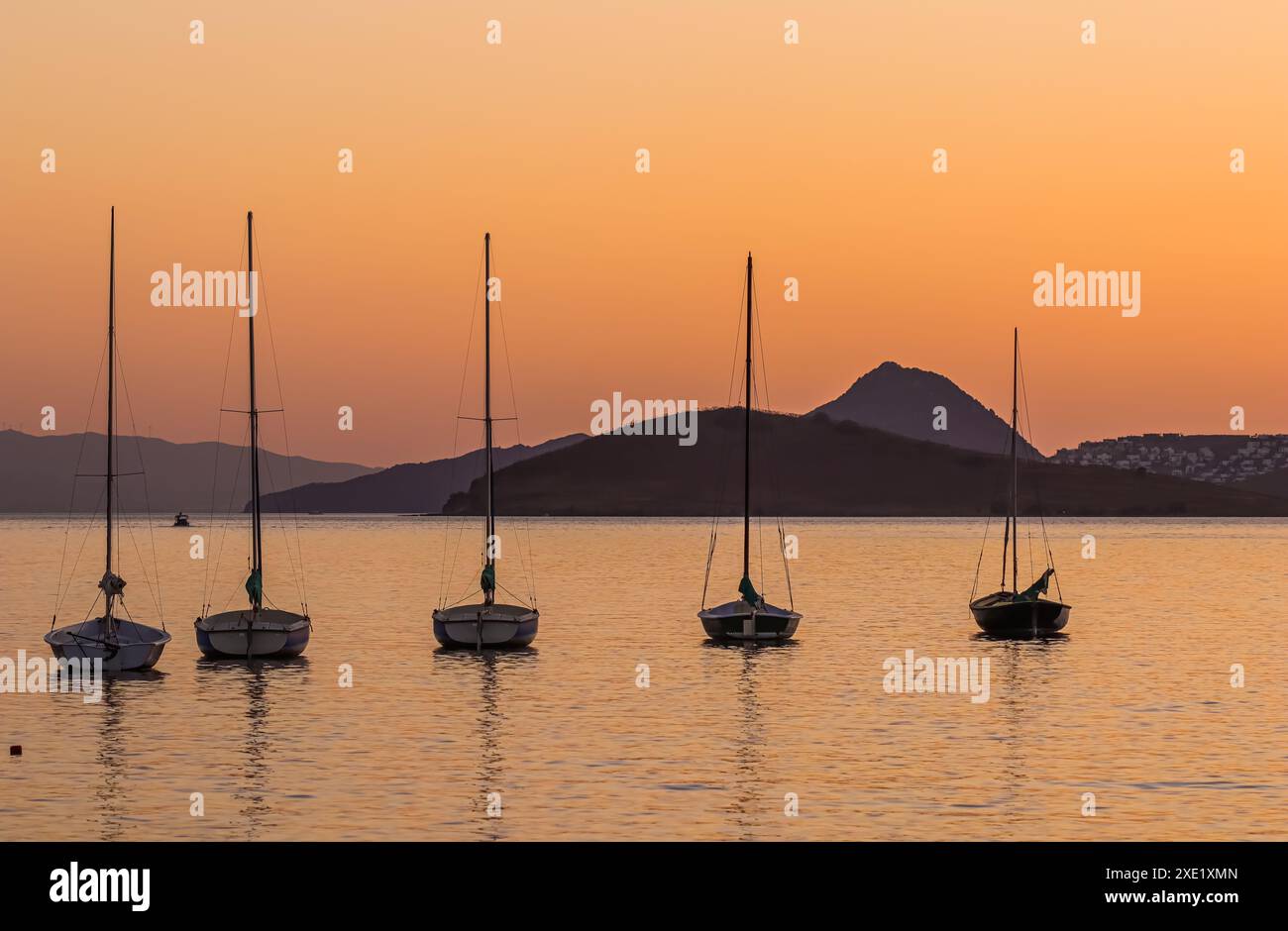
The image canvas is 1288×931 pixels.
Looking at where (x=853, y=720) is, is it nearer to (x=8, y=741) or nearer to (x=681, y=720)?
(x=681, y=720)

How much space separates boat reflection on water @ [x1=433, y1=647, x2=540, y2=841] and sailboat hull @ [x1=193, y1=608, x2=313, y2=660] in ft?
19.7

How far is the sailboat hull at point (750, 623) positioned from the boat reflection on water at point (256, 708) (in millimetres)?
17786

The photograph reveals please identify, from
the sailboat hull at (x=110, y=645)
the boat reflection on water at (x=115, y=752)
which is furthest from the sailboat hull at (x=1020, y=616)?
the boat reflection on water at (x=115, y=752)

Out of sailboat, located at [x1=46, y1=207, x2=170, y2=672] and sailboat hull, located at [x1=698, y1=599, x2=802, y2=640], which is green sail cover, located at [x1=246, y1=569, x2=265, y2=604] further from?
sailboat hull, located at [x1=698, y1=599, x2=802, y2=640]

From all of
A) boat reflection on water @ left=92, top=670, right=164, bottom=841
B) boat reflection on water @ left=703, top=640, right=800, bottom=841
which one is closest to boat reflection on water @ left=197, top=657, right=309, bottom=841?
boat reflection on water @ left=92, top=670, right=164, bottom=841

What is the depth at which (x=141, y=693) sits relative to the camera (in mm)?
52000

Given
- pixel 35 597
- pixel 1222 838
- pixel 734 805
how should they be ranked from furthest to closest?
pixel 35 597 → pixel 734 805 → pixel 1222 838

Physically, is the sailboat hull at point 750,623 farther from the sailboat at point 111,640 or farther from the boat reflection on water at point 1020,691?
the sailboat at point 111,640

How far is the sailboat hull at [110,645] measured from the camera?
54844 mm

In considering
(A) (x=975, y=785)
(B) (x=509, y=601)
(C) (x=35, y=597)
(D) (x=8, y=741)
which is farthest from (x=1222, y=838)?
(C) (x=35, y=597)

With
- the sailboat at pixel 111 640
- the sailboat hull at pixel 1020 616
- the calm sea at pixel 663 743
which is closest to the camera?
the calm sea at pixel 663 743

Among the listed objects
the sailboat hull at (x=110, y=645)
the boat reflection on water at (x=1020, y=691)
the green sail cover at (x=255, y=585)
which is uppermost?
the green sail cover at (x=255, y=585)
